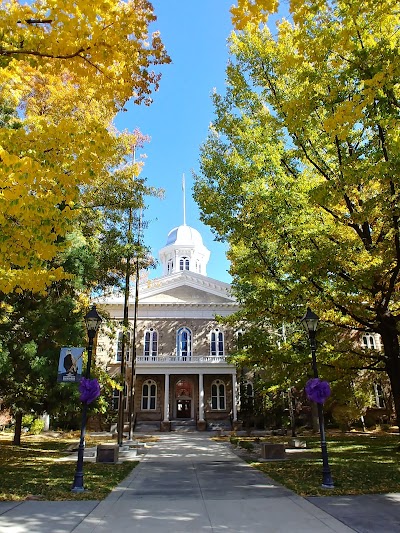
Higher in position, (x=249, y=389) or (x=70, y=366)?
(x=70, y=366)

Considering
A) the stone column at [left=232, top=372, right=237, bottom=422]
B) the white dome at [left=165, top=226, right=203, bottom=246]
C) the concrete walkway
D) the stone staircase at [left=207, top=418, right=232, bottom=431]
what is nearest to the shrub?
the stone staircase at [left=207, top=418, right=232, bottom=431]

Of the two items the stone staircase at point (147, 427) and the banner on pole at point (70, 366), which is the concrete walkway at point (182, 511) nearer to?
the banner on pole at point (70, 366)

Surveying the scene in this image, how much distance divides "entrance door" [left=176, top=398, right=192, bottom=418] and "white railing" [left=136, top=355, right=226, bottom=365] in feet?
13.1

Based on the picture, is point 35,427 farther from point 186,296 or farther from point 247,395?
point 247,395

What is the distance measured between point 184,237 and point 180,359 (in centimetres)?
1812

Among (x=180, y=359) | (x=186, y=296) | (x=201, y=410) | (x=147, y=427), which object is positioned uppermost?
(x=186, y=296)

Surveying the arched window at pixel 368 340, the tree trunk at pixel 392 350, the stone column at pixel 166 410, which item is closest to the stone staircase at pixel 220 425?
the stone column at pixel 166 410

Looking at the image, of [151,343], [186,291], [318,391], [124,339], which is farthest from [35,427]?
[318,391]

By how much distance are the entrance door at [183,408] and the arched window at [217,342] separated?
515 centimetres

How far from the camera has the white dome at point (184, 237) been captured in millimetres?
46728

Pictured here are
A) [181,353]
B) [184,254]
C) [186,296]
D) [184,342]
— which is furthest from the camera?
[184,254]

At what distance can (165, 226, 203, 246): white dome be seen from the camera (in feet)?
153

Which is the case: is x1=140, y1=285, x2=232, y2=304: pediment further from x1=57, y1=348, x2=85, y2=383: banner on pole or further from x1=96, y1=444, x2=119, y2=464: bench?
x1=57, y1=348, x2=85, y2=383: banner on pole

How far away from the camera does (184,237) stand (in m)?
47.4
